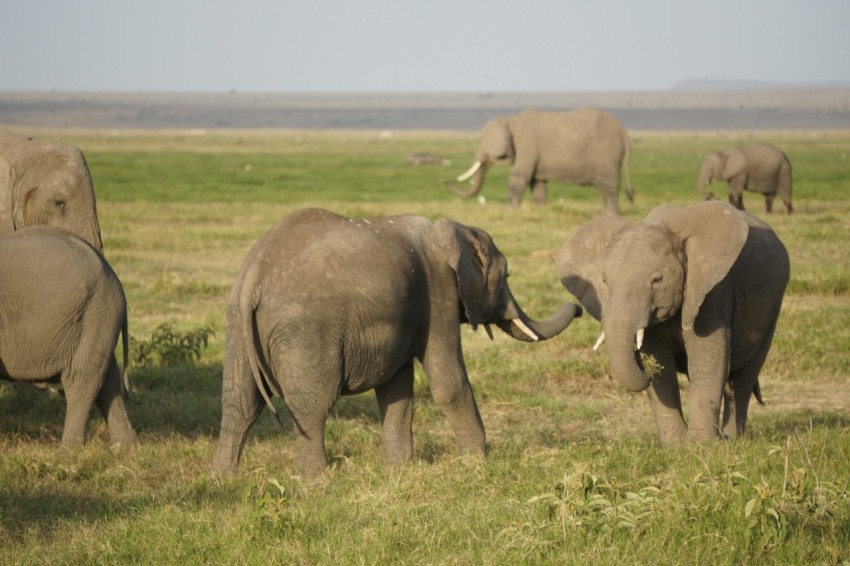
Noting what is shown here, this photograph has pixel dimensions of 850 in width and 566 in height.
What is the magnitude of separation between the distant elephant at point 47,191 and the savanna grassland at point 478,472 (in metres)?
1.42

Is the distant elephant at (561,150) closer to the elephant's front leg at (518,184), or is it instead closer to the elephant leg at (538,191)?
the elephant's front leg at (518,184)

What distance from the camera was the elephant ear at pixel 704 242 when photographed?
746cm

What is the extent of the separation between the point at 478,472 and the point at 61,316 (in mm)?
3176

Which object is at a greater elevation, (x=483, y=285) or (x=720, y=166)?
(x=483, y=285)

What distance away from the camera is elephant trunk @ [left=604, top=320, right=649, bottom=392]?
7.39 meters

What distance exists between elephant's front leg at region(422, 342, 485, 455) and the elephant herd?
1 cm

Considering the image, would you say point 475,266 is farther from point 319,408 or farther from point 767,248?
point 767,248

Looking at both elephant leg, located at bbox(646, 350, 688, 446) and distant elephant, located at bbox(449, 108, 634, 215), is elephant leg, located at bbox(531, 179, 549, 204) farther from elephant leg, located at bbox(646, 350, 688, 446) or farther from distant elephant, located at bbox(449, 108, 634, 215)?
elephant leg, located at bbox(646, 350, 688, 446)

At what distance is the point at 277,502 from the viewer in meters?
5.98

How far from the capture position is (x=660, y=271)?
24.5 ft

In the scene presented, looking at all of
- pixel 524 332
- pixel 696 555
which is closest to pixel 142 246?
pixel 524 332

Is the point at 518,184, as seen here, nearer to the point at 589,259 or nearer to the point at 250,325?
the point at 589,259

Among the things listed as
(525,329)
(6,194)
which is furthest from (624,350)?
(6,194)

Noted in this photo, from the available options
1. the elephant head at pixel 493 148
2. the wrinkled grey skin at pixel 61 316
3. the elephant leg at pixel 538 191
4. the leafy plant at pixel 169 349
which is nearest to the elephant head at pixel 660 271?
the wrinkled grey skin at pixel 61 316
